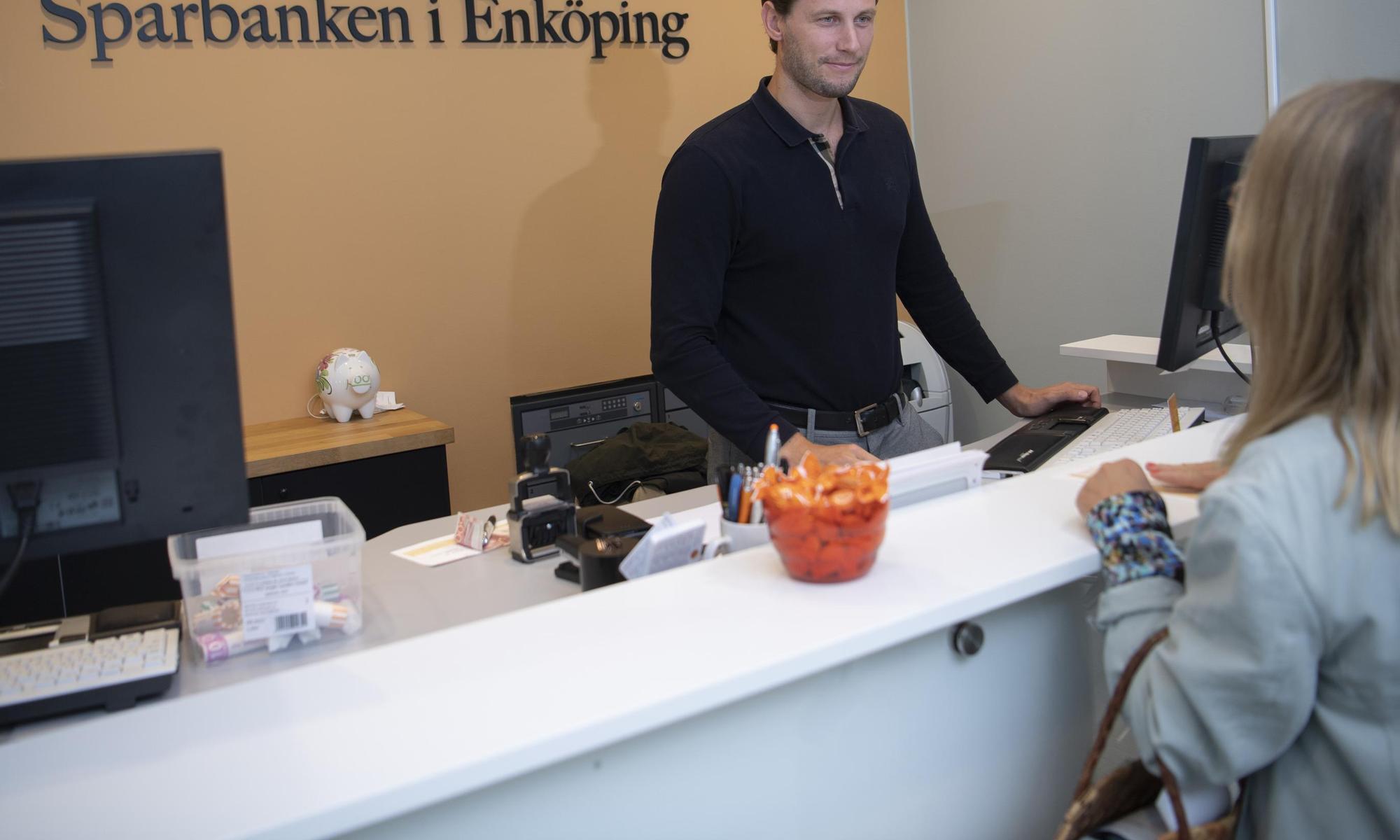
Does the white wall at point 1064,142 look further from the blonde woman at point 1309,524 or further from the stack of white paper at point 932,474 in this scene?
the blonde woman at point 1309,524

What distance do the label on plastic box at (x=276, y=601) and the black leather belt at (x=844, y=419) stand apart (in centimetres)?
118

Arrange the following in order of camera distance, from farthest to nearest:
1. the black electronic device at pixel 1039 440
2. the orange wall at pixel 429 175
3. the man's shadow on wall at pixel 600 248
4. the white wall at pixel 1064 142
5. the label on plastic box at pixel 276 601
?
the man's shadow on wall at pixel 600 248 → the white wall at pixel 1064 142 → the orange wall at pixel 429 175 → the black electronic device at pixel 1039 440 → the label on plastic box at pixel 276 601

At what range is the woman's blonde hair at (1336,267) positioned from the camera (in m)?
1.01

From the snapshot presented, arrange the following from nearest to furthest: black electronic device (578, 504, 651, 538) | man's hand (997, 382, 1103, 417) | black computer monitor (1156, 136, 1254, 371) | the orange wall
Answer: black electronic device (578, 504, 651, 538) < black computer monitor (1156, 136, 1254, 371) < man's hand (997, 382, 1103, 417) < the orange wall

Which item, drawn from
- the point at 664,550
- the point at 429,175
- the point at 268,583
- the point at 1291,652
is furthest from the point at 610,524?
the point at 429,175

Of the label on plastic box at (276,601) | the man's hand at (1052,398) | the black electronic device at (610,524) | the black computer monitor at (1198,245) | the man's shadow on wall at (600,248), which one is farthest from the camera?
the man's shadow on wall at (600,248)

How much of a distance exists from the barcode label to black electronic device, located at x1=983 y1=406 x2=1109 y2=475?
1.11m

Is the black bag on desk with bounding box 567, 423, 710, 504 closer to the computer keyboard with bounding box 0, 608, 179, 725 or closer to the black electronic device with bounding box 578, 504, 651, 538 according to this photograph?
the black electronic device with bounding box 578, 504, 651, 538

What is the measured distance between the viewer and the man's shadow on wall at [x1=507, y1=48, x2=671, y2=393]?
3.75 meters

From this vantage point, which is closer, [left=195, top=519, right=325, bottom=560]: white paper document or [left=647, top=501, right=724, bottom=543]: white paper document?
[left=195, top=519, right=325, bottom=560]: white paper document

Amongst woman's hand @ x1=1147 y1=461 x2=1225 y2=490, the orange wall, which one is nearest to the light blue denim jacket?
woman's hand @ x1=1147 y1=461 x2=1225 y2=490

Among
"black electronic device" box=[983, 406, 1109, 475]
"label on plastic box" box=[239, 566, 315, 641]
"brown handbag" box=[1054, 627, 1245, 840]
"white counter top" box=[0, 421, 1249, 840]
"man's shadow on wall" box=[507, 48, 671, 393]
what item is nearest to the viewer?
"white counter top" box=[0, 421, 1249, 840]

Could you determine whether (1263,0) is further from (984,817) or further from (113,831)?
(113,831)

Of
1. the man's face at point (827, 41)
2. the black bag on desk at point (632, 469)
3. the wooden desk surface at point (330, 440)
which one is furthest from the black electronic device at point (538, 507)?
the black bag on desk at point (632, 469)
